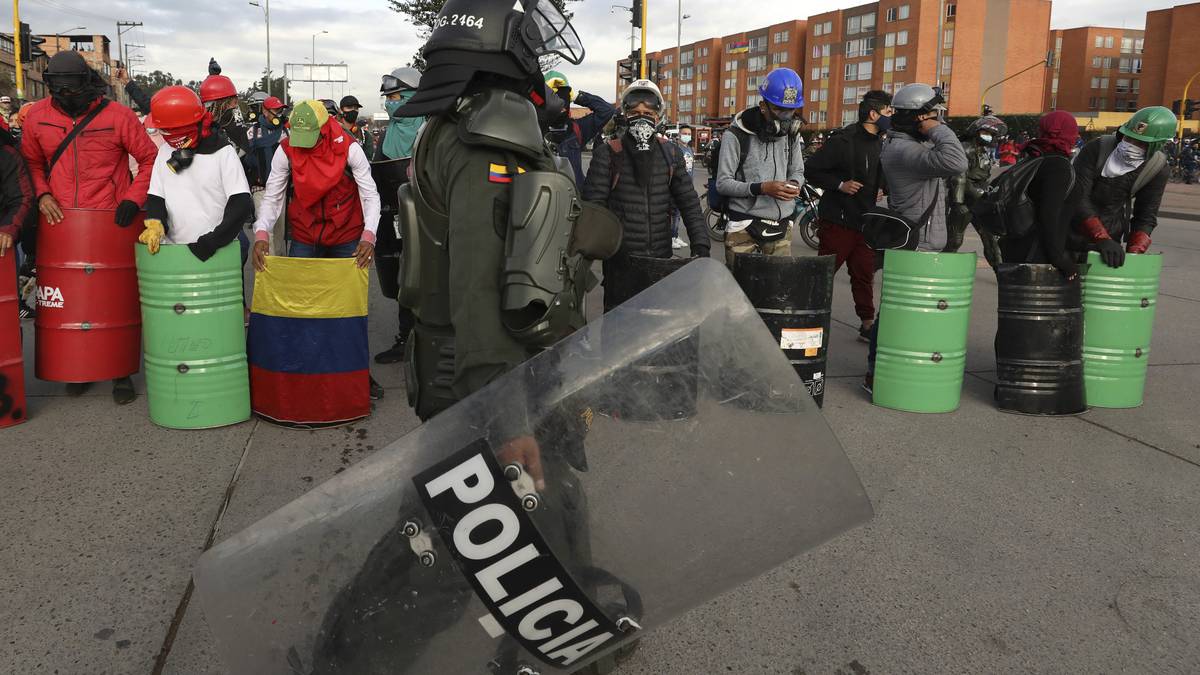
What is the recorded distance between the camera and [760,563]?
62.7 inches

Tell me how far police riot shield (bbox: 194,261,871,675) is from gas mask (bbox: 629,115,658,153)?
149 inches

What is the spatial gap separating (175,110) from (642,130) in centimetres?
252

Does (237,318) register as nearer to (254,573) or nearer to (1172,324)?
(254,573)

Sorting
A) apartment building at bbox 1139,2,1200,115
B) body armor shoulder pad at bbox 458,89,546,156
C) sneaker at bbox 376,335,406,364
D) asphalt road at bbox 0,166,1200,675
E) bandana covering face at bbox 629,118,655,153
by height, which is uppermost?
apartment building at bbox 1139,2,1200,115

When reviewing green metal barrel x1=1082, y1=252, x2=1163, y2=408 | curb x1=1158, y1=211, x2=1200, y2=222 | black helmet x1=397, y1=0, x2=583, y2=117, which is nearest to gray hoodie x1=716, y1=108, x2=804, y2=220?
green metal barrel x1=1082, y1=252, x2=1163, y2=408

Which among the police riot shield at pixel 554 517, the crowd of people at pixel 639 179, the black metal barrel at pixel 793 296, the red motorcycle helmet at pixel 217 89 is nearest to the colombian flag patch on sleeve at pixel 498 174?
the police riot shield at pixel 554 517

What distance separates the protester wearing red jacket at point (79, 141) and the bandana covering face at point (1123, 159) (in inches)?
225

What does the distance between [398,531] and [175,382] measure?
11.9 ft

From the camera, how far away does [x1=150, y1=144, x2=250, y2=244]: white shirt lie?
492 centimetres

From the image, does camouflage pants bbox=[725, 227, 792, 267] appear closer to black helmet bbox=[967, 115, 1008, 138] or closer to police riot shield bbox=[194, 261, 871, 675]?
police riot shield bbox=[194, 261, 871, 675]

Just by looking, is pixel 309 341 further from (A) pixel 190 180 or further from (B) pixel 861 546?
(B) pixel 861 546

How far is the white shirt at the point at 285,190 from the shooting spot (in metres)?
5.11

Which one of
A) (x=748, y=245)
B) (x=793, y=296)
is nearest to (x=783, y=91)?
(x=748, y=245)

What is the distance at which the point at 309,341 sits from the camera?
4738mm
